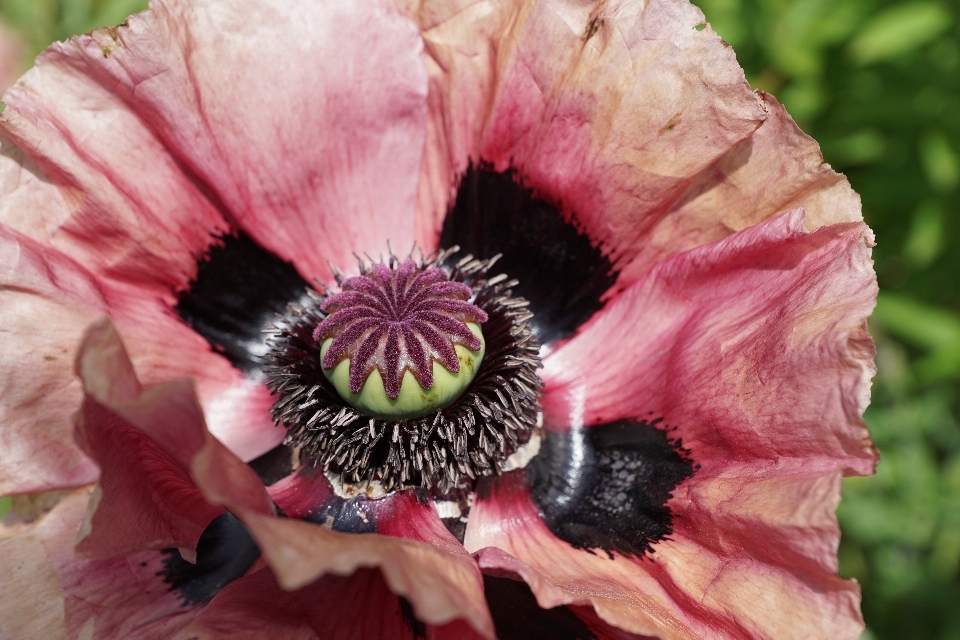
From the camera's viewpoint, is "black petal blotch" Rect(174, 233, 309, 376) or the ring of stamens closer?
the ring of stamens

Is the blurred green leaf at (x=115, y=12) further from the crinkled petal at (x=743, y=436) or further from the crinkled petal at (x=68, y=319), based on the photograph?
the crinkled petal at (x=743, y=436)

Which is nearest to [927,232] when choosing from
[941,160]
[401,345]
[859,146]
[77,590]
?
[941,160]

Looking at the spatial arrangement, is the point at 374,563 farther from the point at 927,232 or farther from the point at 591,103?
the point at 927,232

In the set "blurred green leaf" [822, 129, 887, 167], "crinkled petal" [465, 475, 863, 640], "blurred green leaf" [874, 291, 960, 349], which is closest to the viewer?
"crinkled petal" [465, 475, 863, 640]

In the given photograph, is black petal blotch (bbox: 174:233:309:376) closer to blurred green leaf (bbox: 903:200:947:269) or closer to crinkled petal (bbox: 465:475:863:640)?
crinkled petal (bbox: 465:475:863:640)

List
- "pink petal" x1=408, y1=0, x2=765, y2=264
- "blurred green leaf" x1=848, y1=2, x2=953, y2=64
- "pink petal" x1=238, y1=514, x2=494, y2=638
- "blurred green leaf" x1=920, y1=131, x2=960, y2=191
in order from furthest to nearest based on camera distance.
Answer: "blurred green leaf" x1=920, y1=131, x2=960, y2=191, "blurred green leaf" x1=848, y1=2, x2=953, y2=64, "pink petal" x1=408, y1=0, x2=765, y2=264, "pink petal" x1=238, y1=514, x2=494, y2=638

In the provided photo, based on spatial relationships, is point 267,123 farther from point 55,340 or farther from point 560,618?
point 560,618

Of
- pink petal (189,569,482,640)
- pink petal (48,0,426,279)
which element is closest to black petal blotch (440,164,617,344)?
pink petal (48,0,426,279)

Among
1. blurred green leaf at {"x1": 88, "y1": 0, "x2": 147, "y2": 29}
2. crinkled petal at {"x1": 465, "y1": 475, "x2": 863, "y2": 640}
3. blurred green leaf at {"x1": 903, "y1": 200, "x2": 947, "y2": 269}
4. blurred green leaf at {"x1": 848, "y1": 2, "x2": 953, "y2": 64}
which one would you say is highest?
blurred green leaf at {"x1": 848, "y1": 2, "x2": 953, "y2": 64}
